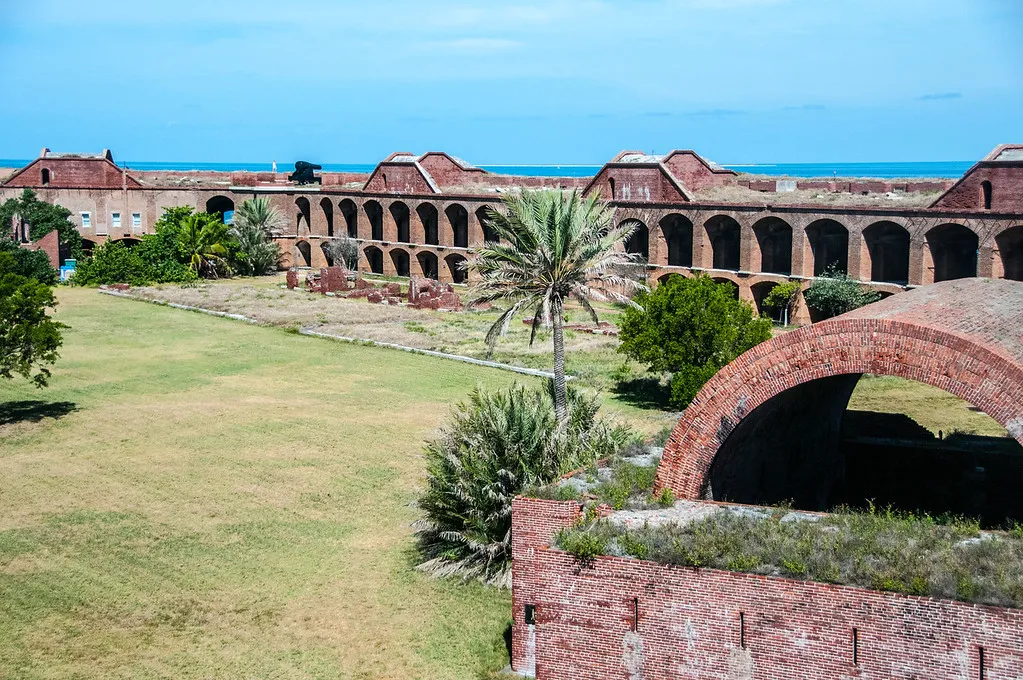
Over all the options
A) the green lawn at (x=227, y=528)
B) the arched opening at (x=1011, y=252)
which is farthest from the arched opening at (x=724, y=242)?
the green lawn at (x=227, y=528)

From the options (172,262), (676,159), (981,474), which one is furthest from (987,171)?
(172,262)

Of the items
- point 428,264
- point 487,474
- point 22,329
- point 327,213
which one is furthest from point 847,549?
point 327,213

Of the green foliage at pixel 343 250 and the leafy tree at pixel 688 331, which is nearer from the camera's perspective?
the leafy tree at pixel 688 331

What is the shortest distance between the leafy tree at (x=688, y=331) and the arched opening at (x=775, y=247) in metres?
16.8

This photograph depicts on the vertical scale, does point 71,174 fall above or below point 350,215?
above

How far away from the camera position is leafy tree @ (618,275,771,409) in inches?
1104

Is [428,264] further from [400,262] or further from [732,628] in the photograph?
[732,628]

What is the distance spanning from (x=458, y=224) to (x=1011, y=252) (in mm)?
27629

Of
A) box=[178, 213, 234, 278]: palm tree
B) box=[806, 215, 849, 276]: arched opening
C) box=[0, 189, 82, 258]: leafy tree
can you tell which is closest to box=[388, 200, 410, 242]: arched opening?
box=[178, 213, 234, 278]: palm tree

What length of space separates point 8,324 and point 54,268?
3181cm

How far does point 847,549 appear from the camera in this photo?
39.8 ft

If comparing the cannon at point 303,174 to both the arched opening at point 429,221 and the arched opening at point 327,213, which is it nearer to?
the arched opening at point 327,213

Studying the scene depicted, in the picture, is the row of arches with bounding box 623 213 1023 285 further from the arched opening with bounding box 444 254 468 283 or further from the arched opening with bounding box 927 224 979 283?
the arched opening with bounding box 444 254 468 283

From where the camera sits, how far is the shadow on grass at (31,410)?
27.5m
